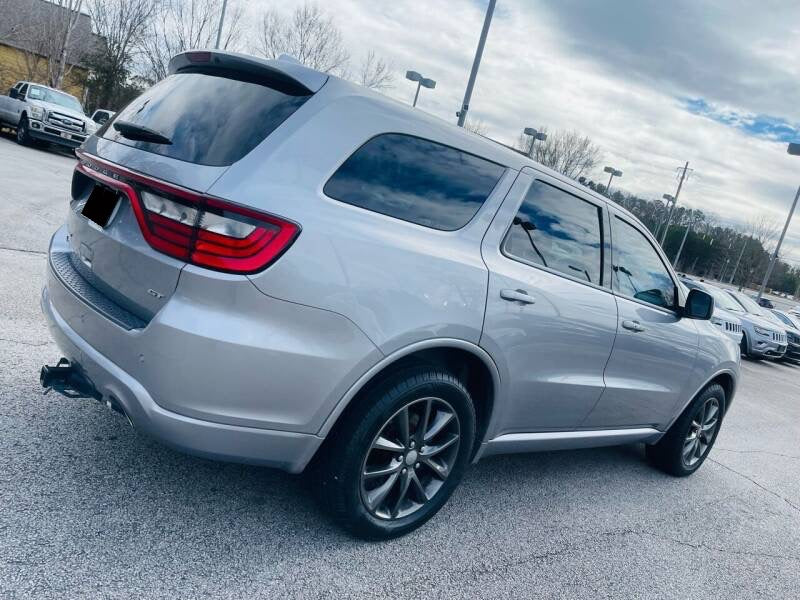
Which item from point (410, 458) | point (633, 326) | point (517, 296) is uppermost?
point (517, 296)

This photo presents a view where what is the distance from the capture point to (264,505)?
2.99 meters

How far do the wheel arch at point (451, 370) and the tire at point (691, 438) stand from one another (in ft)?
7.56

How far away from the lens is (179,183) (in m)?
2.32

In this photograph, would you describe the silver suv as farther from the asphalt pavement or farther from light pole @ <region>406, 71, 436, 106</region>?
light pole @ <region>406, 71, 436, 106</region>

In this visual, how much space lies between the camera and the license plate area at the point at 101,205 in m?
2.62

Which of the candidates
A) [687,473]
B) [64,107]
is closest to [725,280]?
[64,107]

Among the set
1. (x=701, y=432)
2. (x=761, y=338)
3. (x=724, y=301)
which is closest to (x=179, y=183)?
(x=701, y=432)

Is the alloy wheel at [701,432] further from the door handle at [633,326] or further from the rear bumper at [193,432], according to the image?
the rear bumper at [193,432]

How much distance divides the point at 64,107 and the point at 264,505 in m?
20.2

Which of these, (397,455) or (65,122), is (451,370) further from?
(65,122)

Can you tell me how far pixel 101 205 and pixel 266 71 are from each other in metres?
0.90

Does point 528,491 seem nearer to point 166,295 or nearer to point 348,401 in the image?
point 348,401

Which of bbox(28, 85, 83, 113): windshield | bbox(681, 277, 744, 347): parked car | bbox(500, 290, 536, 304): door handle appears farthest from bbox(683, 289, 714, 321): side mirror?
bbox(28, 85, 83, 113): windshield

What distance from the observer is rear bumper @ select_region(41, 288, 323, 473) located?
7.52 ft
